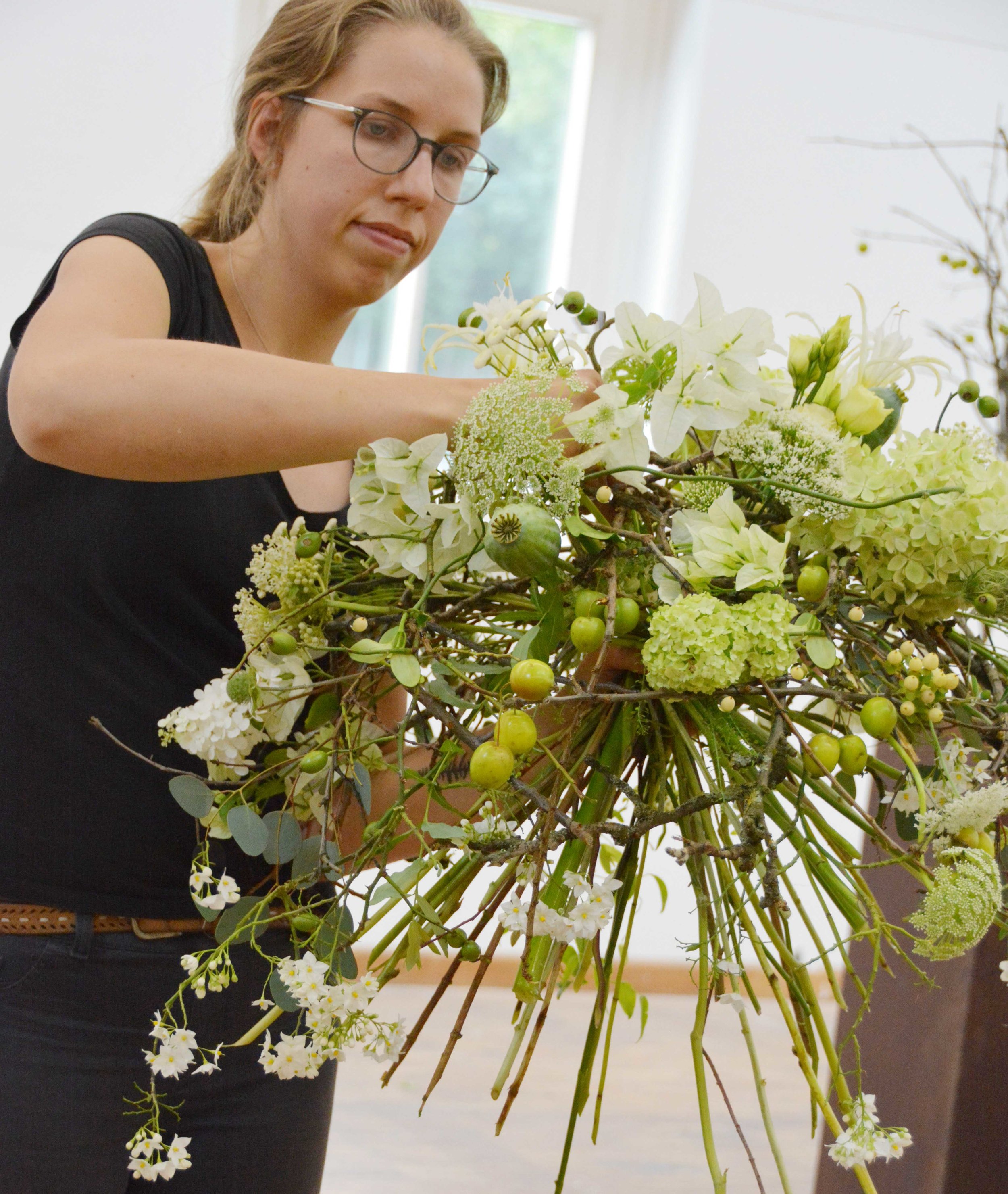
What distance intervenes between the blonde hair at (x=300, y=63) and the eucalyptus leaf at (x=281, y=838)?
0.53 m

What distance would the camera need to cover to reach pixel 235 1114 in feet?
2.69

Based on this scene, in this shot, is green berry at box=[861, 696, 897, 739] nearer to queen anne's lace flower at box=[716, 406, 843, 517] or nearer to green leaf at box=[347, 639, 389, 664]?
queen anne's lace flower at box=[716, 406, 843, 517]

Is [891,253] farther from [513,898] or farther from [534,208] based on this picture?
[513,898]

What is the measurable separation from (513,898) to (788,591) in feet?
0.62

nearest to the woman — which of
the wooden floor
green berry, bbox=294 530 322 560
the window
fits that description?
green berry, bbox=294 530 322 560

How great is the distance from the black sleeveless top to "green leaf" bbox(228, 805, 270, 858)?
9.8 inches

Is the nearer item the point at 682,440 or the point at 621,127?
the point at 682,440

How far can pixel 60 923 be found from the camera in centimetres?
77

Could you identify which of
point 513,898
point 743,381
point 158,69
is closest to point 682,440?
point 743,381

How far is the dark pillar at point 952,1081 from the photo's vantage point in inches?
40.1

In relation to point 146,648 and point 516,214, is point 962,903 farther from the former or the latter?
point 516,214

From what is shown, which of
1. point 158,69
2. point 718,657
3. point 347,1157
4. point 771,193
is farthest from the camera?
point 771,193

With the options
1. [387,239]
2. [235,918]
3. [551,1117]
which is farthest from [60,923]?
[551,1117]

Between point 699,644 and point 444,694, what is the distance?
0.41ft
